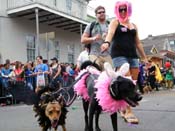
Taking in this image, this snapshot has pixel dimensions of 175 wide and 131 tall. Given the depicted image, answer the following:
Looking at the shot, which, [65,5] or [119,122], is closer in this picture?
[119,122]

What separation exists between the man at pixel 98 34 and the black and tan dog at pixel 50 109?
1183 millimetres

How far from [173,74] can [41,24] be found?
8.56 metres

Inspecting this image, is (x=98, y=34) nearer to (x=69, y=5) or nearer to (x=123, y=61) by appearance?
(x=123, y=61)

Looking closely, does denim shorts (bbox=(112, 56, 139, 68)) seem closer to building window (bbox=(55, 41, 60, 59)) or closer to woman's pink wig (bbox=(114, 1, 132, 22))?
woman's pink wig (bbox=(114, 1, 132, 22))

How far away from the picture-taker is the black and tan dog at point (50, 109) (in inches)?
227

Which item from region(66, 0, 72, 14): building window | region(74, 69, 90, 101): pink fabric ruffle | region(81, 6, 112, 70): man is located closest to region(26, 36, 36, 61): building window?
region(66, 0, 72, 14): building window

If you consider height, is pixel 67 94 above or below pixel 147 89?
above

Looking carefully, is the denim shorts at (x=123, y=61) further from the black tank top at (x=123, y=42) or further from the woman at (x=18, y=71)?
the woman at (x=18, y=71)

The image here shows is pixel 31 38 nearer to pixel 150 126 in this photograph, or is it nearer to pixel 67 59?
pixel 67 59

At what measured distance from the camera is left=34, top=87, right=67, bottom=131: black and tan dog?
577 centimetres

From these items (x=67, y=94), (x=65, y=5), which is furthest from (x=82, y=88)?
(x=65, y=5)

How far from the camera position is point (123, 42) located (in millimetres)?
6371

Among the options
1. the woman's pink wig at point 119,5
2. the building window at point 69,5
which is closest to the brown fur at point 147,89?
the building window at point 69,5

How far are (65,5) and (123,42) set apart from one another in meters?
21.8
